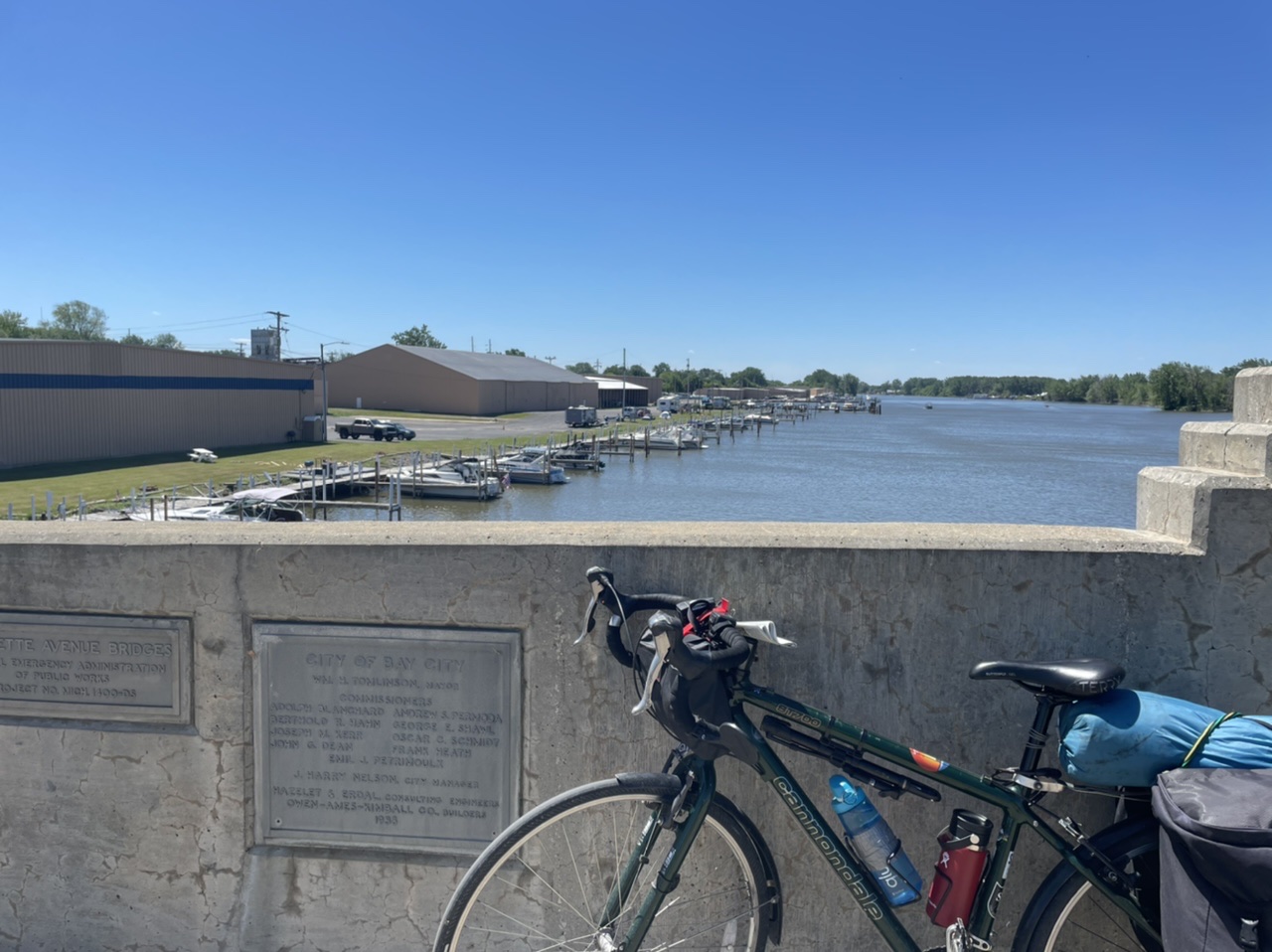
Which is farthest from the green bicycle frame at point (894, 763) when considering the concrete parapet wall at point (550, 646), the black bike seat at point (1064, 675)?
the concrete parapet wall at point (550, 646)

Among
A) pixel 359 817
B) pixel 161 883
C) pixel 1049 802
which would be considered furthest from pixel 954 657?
pixel 161 883

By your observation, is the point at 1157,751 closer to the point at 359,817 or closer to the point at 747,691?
the point at 747,691

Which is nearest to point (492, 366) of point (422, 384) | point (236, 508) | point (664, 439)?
point (422, 384)

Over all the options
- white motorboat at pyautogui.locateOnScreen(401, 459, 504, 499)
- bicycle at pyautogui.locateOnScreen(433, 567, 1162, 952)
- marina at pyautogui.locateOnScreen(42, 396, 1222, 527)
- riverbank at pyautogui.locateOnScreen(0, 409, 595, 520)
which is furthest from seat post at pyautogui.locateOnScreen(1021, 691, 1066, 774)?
white motorboat at pyautogui.locateOnScreen(401, 459, 504, 499)

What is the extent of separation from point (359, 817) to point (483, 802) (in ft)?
1.41

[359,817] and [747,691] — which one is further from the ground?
[747,691]

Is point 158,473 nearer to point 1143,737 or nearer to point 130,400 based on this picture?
point 130,400

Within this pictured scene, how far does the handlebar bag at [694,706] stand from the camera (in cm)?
238

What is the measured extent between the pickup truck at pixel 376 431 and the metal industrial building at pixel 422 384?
29821 mm

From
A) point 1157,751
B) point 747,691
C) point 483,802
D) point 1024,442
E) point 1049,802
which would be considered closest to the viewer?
point 1157,751

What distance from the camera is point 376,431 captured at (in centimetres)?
6625

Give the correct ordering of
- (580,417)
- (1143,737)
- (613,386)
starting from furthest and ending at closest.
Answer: (613,386)
(580,417)
(1143,737)

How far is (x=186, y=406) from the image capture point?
167 feet

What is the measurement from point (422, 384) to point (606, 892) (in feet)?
→ 328
